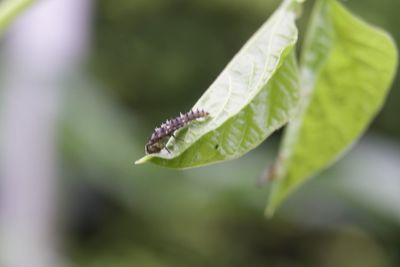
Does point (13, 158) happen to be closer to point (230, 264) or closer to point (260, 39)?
point (230, 264)

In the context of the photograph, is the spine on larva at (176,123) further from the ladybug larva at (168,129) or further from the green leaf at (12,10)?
the green leaf at (12,10)

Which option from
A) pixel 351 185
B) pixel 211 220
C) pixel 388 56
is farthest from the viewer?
pixel 211 220

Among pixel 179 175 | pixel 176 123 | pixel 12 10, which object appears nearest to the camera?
pixel 176 123

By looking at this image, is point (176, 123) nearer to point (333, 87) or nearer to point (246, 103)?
point (246, 103)

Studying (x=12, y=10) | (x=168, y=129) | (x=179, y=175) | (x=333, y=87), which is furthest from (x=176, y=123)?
(x=179, y=175)

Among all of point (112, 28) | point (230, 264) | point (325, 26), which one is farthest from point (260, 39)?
point (112, 28)

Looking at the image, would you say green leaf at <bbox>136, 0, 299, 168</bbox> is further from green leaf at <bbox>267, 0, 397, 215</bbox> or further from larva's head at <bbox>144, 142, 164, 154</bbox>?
green leaf at <bbox>267, 0, 397, 215</bbox>

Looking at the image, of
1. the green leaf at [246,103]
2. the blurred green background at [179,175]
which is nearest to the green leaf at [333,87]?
the green leaf at [246,103]
